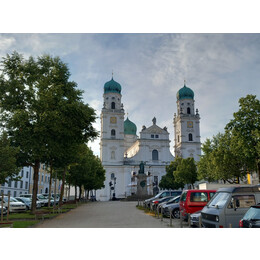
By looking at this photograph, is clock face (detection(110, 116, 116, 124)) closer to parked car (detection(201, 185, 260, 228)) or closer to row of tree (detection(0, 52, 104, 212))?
row of tree (detection(0, 52, 104, 212))

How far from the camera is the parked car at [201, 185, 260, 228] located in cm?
1139

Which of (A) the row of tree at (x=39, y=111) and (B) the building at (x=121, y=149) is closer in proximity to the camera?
(A) the row of tree at (x=39, y=111)

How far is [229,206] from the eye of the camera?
11.6m

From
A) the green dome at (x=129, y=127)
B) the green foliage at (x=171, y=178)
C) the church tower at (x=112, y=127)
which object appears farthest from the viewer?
the green dome at (x=129, y=127)

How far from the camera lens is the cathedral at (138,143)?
8819cm

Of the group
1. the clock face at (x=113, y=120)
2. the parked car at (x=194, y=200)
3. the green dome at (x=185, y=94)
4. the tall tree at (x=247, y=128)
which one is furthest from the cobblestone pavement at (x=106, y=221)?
the green dome at (x=185, y=94)

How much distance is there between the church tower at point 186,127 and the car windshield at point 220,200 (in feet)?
257

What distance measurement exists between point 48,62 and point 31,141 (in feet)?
21.1

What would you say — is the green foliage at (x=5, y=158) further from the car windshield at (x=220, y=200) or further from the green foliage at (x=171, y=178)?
the green foliage at (x=171, y=178)

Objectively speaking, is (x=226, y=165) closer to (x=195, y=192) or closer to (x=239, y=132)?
(x=239, y=132)

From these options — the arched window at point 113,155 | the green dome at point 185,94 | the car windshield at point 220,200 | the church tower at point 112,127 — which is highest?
the green dome at point 185,94

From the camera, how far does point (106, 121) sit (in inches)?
3580

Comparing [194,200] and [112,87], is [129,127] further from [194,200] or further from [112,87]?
[194,200]

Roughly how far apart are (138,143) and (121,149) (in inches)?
241
